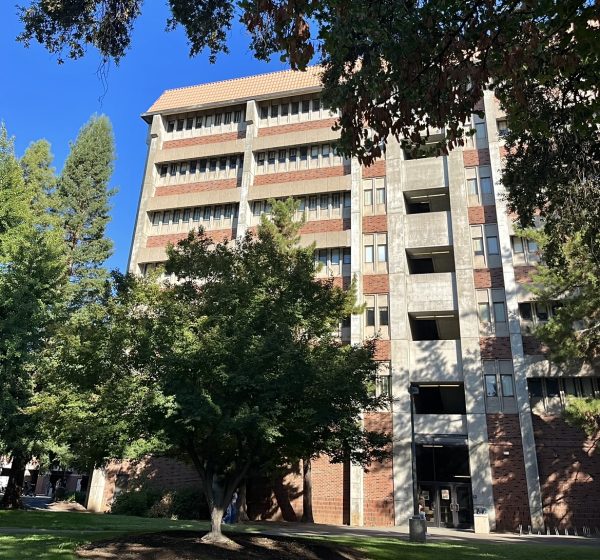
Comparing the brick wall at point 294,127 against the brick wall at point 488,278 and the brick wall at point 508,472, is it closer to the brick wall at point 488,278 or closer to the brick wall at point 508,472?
the brick wall at point 488,278

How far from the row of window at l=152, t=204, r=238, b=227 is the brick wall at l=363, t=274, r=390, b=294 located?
34.3 ft

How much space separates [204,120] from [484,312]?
80.0ft

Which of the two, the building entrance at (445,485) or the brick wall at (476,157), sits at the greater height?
the brick wall at (476,157)

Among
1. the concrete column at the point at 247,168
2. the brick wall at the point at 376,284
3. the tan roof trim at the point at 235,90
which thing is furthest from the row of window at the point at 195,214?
the brick wall at the point at 376,284

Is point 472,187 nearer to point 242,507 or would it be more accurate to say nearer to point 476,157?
point 476,157

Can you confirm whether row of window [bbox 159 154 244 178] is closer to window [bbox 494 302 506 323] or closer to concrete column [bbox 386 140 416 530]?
concrete column [bbox 386 140 416 530]

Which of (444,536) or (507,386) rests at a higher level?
(507,386)

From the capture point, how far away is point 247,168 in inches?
1404

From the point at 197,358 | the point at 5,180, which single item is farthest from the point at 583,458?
the point at 5,180

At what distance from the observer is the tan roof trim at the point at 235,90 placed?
36.9 m

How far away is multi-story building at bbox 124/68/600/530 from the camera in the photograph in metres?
25.6

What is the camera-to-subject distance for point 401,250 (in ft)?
101

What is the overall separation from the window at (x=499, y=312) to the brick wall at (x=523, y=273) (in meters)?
1.62

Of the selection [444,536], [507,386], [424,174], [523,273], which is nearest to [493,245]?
[523,273]
